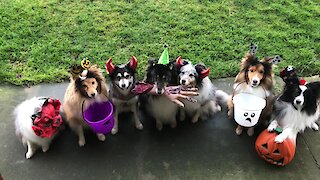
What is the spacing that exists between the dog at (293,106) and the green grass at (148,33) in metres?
1.39

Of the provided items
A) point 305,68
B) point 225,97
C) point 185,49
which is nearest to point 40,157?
point 225,97

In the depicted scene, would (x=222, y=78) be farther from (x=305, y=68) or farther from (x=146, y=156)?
(x=146, y=156)

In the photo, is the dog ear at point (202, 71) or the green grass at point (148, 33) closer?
the dog ear at point (202, 71)

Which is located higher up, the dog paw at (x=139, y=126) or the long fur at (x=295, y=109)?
the long fur at (x=295, y=109)

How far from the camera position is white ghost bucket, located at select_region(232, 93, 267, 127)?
3.55 m

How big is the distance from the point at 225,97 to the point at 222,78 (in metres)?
0.53

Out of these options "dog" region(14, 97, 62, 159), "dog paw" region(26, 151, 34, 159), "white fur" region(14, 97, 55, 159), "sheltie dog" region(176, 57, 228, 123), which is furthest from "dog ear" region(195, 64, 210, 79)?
"dog paw" region(26, 151, 34, 159)

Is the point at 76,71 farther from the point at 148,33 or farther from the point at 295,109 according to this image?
the point at 148,33

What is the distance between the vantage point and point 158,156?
378 cm

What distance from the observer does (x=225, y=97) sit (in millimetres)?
4383

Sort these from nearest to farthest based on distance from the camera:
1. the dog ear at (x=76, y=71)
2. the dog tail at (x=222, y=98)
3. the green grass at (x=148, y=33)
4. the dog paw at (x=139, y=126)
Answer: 1. the dog ear at (x=76, y=71)
2. the dog paw at (x=139, y=126)
3. the dog tail at (x=222, y=98)
4. the green grass at (x=148, y=33)

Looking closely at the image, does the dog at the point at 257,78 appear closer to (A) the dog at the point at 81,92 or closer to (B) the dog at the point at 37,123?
(A) the dog at the point at 81,92

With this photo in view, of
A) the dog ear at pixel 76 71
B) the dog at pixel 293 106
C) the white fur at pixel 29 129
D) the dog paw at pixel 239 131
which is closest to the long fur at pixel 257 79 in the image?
the dog at pixel 293 106

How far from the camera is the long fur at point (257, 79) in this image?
11.5ft
